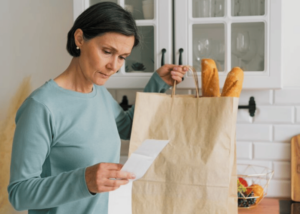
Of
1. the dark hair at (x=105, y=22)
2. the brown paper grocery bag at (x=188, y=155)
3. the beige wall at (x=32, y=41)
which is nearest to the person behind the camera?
the dark hair at (x=105, y=22)

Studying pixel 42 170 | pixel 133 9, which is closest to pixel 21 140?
pixel 42 170

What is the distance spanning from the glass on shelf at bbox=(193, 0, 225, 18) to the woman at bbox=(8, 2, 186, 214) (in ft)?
1.32

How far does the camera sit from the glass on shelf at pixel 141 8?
1.67 m

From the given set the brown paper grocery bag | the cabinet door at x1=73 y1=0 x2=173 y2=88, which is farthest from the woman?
the cabinet door at x1=73 y1=0 x2=173 y2=88

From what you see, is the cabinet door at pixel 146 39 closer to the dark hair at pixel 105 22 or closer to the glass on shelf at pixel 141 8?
the glass on shelf at pixel 141 8

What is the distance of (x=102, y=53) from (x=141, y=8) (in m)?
0.50

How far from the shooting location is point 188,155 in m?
1.44

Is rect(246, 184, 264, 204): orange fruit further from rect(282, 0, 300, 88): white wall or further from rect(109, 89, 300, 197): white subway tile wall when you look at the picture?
rect(282, 0, 300, 88): white wall

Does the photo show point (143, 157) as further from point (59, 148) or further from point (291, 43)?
point (291, 43)

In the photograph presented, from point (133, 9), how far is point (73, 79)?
494 mm

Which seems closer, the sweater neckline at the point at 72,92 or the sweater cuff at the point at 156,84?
the sweater neckline at the point at 72,92

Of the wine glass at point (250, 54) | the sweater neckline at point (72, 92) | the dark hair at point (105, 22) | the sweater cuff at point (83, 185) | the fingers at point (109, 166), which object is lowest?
the sweater cuff at point (83, 185)

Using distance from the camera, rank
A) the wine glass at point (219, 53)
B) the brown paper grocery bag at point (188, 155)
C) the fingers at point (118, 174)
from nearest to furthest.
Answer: the fingers at point (118, 174) < the brown paper grocery bag at point (188, 155) < the wine glass at point (219, 53)

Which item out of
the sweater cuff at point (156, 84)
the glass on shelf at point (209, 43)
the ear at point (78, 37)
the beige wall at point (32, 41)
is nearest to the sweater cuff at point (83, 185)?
the ear at point (78, 37)
